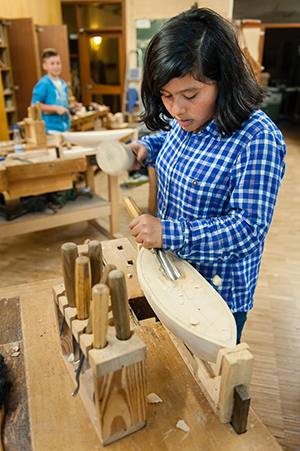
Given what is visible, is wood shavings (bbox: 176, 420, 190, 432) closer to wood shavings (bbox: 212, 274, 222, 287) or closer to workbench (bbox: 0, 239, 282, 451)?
workbench (bbox: 0, 239, 282, 451)

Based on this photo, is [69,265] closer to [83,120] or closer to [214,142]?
[214,142]

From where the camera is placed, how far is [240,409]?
0.85 metres

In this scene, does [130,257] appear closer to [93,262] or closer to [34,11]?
[93,262]

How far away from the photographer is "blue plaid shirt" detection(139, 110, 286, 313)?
1006mm

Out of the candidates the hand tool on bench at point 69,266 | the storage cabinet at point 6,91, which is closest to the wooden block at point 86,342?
the hand tool on bench at point 69,266

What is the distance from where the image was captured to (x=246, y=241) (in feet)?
3.35

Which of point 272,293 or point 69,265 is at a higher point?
point 69,265

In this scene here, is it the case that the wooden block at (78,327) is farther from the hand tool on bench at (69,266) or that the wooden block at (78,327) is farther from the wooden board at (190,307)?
the wooden board at (190,307)

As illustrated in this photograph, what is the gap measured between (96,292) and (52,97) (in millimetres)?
4022

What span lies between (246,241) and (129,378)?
0.48 meters

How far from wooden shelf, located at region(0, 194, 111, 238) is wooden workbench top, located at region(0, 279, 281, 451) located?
7.38ft

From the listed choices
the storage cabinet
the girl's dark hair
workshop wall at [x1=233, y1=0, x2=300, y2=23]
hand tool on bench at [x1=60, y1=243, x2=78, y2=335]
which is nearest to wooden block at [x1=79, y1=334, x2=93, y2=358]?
hand tool on bench at [x1=60, y1=243, x2=78, y2=335]

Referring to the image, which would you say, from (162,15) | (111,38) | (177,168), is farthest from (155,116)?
(111,38)

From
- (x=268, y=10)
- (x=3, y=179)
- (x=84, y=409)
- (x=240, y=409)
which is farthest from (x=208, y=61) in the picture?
(x=268, y=10)
